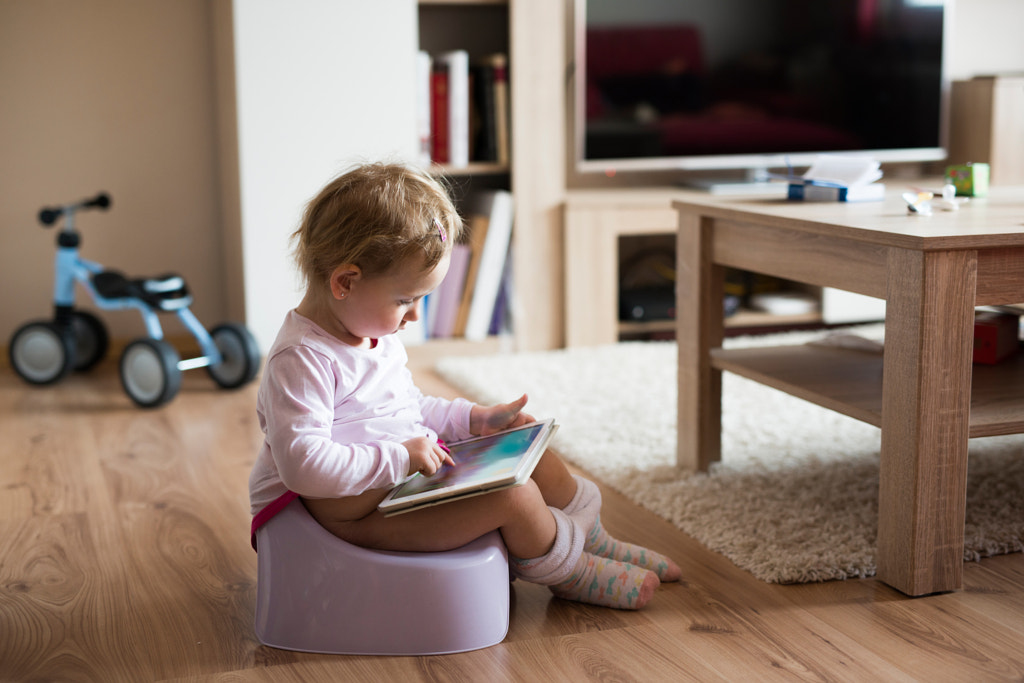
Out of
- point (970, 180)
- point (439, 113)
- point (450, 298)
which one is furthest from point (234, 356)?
point (970, 180)

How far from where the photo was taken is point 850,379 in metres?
1.66

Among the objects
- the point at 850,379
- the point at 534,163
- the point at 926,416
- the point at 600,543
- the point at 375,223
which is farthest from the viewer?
the point at 534,163

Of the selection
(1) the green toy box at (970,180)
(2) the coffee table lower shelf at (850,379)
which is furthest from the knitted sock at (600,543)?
(1) the green toy box at (970,180)

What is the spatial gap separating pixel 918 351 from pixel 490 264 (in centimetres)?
173

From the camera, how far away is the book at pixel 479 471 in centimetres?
120

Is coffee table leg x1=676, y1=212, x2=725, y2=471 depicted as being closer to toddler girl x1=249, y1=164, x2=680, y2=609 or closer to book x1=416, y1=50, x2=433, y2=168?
toddler girl x1=249, y1=164, x2=680, y2=609

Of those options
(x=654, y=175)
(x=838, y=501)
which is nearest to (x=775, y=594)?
(x=838, y=501)

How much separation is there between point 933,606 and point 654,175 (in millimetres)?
2139

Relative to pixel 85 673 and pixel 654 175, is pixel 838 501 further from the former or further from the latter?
pixel 654 175

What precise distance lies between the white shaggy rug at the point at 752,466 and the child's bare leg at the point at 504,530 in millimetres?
315

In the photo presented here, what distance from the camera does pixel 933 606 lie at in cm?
137

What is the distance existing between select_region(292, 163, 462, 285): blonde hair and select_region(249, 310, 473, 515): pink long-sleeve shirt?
0.32ft

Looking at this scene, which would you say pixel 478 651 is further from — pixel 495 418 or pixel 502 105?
pixel 502 105

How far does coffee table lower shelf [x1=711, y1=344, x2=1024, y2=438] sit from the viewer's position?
144 centimetres
